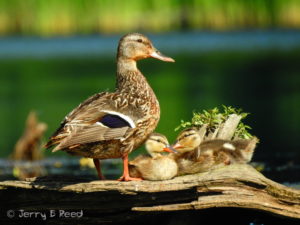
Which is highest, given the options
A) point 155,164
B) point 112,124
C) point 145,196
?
point 112,124

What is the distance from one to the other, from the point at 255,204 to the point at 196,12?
44.6 m

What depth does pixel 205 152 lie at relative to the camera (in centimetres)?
691

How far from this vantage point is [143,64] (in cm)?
3750

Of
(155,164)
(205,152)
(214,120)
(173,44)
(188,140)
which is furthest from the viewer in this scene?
(173,44)

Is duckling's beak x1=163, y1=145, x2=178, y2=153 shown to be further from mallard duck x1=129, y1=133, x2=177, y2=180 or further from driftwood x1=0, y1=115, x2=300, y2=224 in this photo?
driftwood x1=0, y1=115, x2=300, y2=224

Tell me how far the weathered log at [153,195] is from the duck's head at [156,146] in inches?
16.3

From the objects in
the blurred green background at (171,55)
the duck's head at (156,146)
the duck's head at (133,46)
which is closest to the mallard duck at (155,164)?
the duck's head at (156,146)

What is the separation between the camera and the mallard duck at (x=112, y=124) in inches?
249

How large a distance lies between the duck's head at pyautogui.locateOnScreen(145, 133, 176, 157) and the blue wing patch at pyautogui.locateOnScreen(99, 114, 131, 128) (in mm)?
486

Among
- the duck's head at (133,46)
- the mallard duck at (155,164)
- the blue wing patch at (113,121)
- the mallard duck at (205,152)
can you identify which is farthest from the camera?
the duck's head at (133,46)

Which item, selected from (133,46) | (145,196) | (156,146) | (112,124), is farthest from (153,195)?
(133,46)

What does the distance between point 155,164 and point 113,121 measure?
0.49 m

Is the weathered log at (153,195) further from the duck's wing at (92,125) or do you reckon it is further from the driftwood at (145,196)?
the duck's wing at (92,125)

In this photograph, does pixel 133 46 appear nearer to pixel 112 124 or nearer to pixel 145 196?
pixel 112 124
